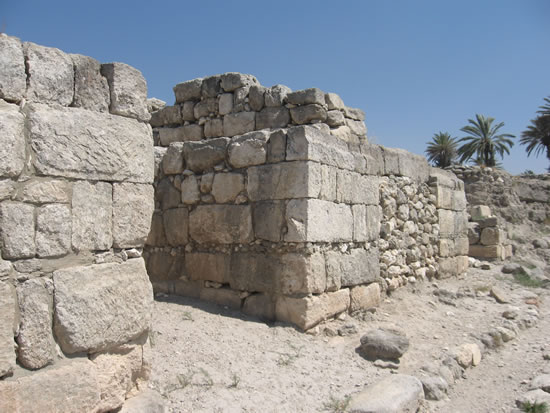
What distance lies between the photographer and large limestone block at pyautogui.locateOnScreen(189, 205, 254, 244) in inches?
214

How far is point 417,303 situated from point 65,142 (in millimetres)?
5379

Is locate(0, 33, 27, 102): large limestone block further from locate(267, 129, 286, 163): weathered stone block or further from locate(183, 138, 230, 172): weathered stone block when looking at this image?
locate(183, 138, 230, 172): weathered stone block

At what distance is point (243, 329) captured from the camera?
4.83 metres

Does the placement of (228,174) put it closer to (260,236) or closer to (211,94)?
(260,236)

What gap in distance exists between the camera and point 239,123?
23.6 ft

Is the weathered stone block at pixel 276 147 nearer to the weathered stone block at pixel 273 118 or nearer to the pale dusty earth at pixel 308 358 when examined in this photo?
the weathered stone block at pixel 273 118

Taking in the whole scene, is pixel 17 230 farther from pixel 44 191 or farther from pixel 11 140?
pixel 11 140

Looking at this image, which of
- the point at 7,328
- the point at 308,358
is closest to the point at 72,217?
the point at 7,328

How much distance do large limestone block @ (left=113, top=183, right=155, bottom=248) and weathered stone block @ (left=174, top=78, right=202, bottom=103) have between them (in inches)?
188

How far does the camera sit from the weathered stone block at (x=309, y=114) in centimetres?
641

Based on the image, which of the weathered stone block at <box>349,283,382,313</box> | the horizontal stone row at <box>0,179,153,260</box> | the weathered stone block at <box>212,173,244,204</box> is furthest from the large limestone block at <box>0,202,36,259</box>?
the weathered stone block at <box>349,283,382,313</box>

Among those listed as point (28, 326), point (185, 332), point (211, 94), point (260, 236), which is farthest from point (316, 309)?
point (211, 94)

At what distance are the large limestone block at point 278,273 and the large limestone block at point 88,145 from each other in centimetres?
224

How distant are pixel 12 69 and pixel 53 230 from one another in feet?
2.90
